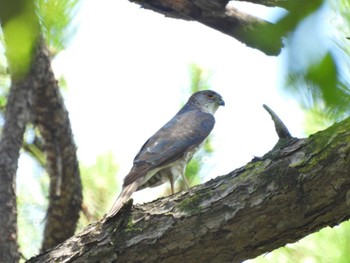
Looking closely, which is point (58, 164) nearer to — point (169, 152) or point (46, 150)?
point (46, 150)

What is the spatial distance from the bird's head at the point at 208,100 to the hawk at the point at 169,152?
569 millimetres

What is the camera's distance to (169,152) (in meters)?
5.00

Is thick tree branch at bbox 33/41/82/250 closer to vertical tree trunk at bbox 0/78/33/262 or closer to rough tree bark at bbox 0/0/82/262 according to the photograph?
rough tree bark at bbox 0/0/82/262

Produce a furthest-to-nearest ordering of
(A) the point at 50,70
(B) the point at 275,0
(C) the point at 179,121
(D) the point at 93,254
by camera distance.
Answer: (C) the point at 179,121 → (A) the point at 50,70 → (D) the point at 93,254 → (B) the point at 275,0

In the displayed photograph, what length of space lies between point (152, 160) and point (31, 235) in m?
1.65

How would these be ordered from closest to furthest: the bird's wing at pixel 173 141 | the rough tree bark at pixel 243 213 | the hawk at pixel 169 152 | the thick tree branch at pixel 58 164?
the rough tree bark at pixel 243 213 < the hawk at pixel 169 152 < the bird's wing at pixel 173 141 < the thick tree branch at pixel 58 164

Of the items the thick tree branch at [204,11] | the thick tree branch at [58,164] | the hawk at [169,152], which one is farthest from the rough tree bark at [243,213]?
the thick tree branch at [58,164]

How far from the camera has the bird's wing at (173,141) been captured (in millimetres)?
4723

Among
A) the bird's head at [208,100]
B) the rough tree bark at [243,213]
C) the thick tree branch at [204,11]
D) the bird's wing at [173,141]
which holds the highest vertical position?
the bird's head at [208,100]

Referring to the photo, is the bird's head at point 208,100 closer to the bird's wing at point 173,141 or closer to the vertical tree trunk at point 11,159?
the bird's wing at point 173,141

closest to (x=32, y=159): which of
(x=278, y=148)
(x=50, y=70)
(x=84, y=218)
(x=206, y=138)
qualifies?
(x=84, y=218)

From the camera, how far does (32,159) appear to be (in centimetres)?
551

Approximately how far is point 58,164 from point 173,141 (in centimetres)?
94

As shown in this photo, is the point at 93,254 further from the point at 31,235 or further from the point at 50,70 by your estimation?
the point at 31,235
